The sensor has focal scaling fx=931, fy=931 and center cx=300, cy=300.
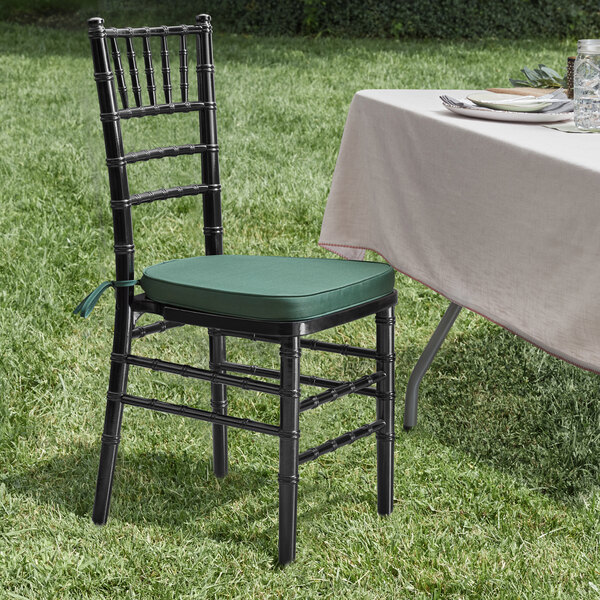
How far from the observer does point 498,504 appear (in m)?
2.47

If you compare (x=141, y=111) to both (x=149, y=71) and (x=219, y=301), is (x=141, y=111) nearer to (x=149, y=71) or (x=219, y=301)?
(x=149, y=71)

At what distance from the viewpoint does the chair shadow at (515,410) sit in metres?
2.66

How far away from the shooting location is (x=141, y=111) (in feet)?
7.43

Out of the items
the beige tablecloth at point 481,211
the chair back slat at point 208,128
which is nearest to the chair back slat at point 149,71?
the chair back slat at point 208,128

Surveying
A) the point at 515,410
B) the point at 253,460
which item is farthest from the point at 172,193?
the point at 515,410

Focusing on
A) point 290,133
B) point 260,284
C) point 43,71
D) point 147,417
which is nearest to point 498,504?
point 260,284

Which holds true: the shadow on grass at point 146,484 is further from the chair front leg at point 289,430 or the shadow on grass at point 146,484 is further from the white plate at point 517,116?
the white plate at point 517,116

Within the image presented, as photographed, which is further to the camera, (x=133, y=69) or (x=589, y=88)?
(x=133, y=69)

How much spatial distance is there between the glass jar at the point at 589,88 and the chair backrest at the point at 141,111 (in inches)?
35.4

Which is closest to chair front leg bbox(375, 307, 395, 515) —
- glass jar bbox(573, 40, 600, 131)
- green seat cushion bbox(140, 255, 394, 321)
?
green seat cushion bbox(140, 255, 394, 321)

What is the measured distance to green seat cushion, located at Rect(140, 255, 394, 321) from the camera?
1962 mm

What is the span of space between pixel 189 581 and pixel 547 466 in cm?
110

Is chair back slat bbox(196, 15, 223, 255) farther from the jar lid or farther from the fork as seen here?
the jar lid

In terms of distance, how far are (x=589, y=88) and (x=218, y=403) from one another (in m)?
1.23
